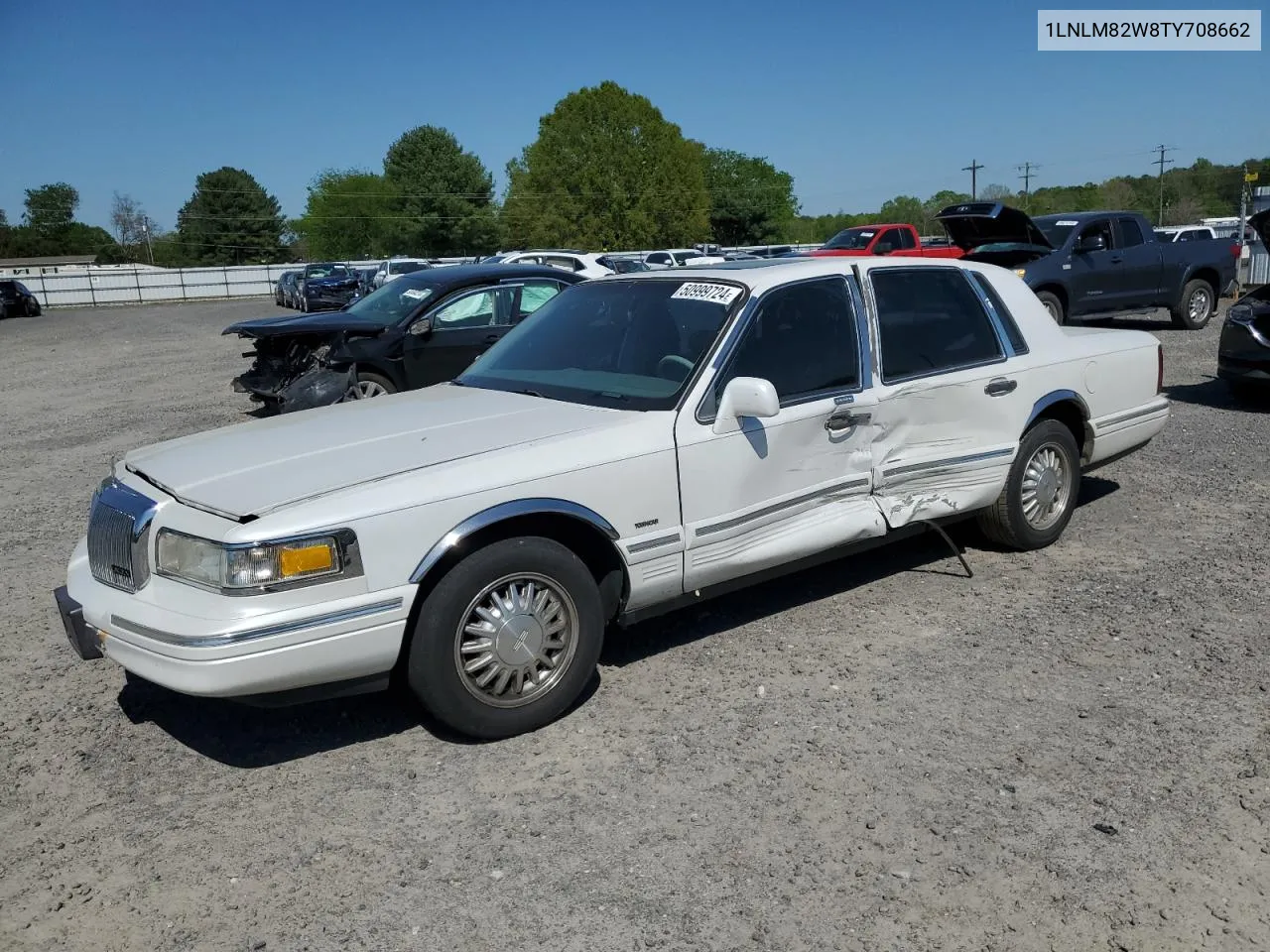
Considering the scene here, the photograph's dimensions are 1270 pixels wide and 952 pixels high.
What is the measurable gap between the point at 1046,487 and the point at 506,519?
341 cm

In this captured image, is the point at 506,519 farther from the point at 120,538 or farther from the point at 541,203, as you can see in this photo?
the point at 541,203

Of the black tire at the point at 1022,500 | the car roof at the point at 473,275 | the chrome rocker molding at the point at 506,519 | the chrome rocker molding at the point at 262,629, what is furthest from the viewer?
the car roof at the point at 473,275

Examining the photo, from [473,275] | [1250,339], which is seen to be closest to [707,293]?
[473,275]

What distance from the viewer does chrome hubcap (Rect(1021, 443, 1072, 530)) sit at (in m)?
5.72

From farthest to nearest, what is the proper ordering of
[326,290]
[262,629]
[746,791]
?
[326,290], [746,791], [262,629]

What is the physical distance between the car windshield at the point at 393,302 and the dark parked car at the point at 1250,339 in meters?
7.60

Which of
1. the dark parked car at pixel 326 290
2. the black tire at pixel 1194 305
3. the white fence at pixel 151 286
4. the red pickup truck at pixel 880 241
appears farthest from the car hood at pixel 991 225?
the white fence at pixel 151 286

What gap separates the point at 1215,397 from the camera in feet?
35.9

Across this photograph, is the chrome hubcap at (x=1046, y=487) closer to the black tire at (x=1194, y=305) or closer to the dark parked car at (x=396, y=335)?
the dark parked car at (x=396, y=335)

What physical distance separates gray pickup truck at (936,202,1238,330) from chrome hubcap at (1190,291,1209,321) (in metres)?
0.02

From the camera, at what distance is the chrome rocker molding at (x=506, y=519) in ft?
11.7

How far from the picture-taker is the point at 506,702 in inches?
150

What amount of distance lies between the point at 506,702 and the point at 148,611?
48.8 inches

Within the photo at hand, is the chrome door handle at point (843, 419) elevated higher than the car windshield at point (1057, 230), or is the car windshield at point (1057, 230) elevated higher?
the car windshield at point (1057, 230)
